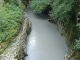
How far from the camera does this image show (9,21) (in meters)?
12.6

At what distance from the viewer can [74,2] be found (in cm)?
1242

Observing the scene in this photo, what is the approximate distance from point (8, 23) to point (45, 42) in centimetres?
312

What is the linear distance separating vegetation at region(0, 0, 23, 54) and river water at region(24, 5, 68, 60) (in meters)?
1.62

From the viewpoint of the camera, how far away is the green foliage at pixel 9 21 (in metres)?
11.3

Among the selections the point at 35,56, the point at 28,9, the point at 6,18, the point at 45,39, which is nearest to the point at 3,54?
the point at 35,56

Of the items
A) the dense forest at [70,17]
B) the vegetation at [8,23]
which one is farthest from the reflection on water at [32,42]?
the dense forest at [70,17]

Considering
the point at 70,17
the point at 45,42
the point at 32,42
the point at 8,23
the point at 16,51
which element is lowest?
the point at 32,42

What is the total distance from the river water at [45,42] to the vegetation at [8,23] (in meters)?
1.62

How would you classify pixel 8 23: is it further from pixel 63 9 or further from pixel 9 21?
pixel 63 9

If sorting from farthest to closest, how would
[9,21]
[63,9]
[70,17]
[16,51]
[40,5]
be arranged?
1. [40,5]
2. [70,17]
3. [63,9]
4. [9,21]
5. [16,51]

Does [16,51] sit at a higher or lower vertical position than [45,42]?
higher

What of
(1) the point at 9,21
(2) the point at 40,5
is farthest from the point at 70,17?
(2) the point at 40,5

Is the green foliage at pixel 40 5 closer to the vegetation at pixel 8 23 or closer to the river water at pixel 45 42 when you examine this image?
the river water at pixel 45 42

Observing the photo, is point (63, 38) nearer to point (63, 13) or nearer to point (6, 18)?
point (63, 13)
